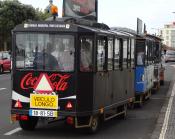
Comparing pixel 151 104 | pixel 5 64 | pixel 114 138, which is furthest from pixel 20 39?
pixel 5 64

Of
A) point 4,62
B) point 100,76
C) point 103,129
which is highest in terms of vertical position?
point 100,76

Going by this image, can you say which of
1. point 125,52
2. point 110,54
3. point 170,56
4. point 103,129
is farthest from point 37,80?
point 170,56

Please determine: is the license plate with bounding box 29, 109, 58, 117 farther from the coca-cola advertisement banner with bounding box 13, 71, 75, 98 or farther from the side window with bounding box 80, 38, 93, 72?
the side window with bounding box 80, 38, 93, 72

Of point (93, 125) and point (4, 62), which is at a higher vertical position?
point (4, 62)

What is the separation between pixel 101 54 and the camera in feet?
42.7

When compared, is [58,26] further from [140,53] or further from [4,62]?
[4,62]

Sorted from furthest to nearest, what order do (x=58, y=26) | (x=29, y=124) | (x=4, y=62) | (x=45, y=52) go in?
(x=4, y=62) < (x=29, y=124) < (x=45, y=52) < (x=58, y=26)

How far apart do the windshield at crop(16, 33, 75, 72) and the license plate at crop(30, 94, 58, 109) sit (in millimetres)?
595

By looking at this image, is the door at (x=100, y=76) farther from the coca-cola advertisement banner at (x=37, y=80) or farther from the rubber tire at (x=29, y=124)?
the rubber tire at (x=29, y=124)

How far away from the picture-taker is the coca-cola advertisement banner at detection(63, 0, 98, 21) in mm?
15405

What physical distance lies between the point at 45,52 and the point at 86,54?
2.85 ft

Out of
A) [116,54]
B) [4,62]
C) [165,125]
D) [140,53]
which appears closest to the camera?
[165,125]

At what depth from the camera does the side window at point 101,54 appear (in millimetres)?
12734

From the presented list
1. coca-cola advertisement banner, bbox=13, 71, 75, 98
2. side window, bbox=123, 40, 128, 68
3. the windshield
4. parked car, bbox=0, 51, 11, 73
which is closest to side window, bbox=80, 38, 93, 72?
the windshield
